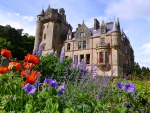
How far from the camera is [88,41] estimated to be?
90.1 ft

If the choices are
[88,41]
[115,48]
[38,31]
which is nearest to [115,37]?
[115,48]

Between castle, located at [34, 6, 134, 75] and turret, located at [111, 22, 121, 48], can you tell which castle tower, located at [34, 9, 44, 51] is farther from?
turret, located at [111, 22, 121, 48]

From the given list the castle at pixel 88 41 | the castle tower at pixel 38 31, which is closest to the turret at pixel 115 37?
the castle at pixel 88 41

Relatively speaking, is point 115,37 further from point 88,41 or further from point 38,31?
point 38,31

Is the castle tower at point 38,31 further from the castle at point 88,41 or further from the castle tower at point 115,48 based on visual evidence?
the castle tower at point 115,48

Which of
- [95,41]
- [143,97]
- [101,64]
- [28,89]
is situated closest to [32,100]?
[28,89]

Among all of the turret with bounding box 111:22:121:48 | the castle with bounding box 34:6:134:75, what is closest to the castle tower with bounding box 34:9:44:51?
the castle with bounding box 34:6:134:75

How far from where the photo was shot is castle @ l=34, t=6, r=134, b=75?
24.8 meters

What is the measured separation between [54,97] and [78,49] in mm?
26429

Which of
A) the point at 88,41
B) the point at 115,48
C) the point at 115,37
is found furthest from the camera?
the point at 88,41

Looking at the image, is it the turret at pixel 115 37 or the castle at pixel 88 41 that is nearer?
the turret at pixel 115 37

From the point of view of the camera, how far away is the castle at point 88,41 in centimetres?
2478

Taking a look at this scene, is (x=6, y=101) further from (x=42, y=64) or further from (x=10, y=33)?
(x=10, y=33)

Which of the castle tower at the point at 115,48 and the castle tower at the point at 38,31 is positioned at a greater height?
the castle tower at the point at 38,31
